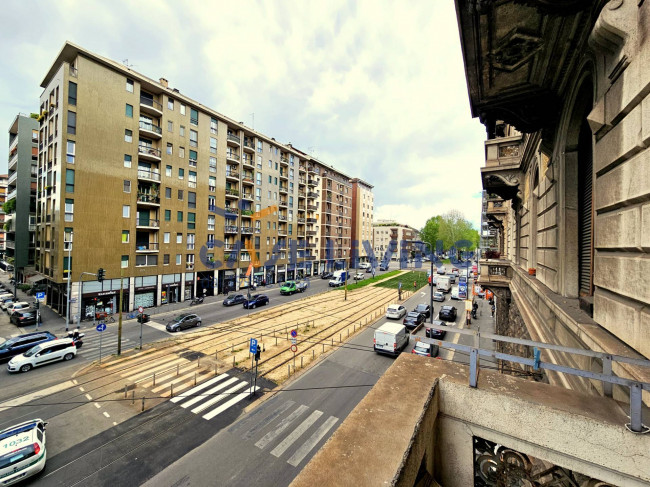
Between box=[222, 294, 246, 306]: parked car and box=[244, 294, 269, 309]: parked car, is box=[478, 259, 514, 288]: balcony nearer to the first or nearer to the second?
box=[244, 294, 269, 309]: parked car

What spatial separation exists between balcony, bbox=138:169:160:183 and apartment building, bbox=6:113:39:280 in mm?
22981

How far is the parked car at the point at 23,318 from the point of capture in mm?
24406

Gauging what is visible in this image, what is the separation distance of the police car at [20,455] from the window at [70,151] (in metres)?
24.0

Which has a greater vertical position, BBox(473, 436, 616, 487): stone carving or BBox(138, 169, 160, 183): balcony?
BBox(138, 169, 160, 183): balcony

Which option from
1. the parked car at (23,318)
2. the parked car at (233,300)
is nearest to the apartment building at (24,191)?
the parked car at (23,318)

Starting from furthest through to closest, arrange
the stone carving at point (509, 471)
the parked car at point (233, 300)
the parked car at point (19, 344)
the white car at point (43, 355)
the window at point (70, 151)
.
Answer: the parked car at point (233, 300) → the window at point (70, 151) → the parked car at point (19, 344) → the white car at point (43, 355) → the stone carving at point (509, 471)

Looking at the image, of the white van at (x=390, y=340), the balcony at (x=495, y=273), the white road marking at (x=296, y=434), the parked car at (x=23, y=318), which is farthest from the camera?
the parked car at (x=23, y=318)

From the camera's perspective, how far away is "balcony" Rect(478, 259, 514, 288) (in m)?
13.0

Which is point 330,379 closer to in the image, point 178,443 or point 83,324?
point 178,443

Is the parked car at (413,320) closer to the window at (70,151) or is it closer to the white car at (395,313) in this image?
the white car at (395,313)

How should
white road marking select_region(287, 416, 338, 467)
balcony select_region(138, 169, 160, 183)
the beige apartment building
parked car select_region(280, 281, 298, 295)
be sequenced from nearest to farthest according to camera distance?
white road marking select_region(287, 416, 338, 467)
the beige apartment building
balcony select_region(138, 169, 160, 183)
parked car select_region(280, 281, 298, 295)

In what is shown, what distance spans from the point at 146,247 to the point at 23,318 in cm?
1098

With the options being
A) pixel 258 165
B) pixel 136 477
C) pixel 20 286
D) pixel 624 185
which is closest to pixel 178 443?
pixel 136 477

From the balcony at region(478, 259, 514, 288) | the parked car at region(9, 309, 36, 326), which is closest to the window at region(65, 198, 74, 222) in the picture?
the parked car at region(9, 309, 36, 326)
